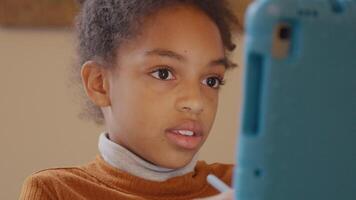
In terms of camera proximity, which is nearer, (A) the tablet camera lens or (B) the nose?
(A) the tablet camera lens

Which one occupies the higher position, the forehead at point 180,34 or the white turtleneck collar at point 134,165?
the forehead at point 180,34

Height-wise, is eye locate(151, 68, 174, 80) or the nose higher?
eye locate(151, 68, 174, 80)

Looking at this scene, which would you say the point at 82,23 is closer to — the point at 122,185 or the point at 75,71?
the point at 75,71

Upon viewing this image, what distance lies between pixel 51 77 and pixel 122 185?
0.44 m

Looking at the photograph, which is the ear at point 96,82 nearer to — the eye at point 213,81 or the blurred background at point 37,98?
the eye at point 213,81

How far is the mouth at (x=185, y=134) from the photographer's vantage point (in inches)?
24.1

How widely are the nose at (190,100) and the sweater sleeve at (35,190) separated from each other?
0.20 metres

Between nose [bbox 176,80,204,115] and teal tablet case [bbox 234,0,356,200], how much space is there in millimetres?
261

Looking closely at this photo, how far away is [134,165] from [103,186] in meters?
0.05

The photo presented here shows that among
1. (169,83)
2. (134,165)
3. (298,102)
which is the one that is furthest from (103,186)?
(298,102)

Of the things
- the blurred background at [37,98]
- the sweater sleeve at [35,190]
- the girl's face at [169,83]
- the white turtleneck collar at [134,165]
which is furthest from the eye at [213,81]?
the blurred background at [37,98]

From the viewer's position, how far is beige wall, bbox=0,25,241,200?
1.04 m

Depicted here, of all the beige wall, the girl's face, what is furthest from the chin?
the beige wall

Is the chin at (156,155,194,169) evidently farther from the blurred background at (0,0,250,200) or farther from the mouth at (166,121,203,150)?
the blurred background at (0,0,250,200)
